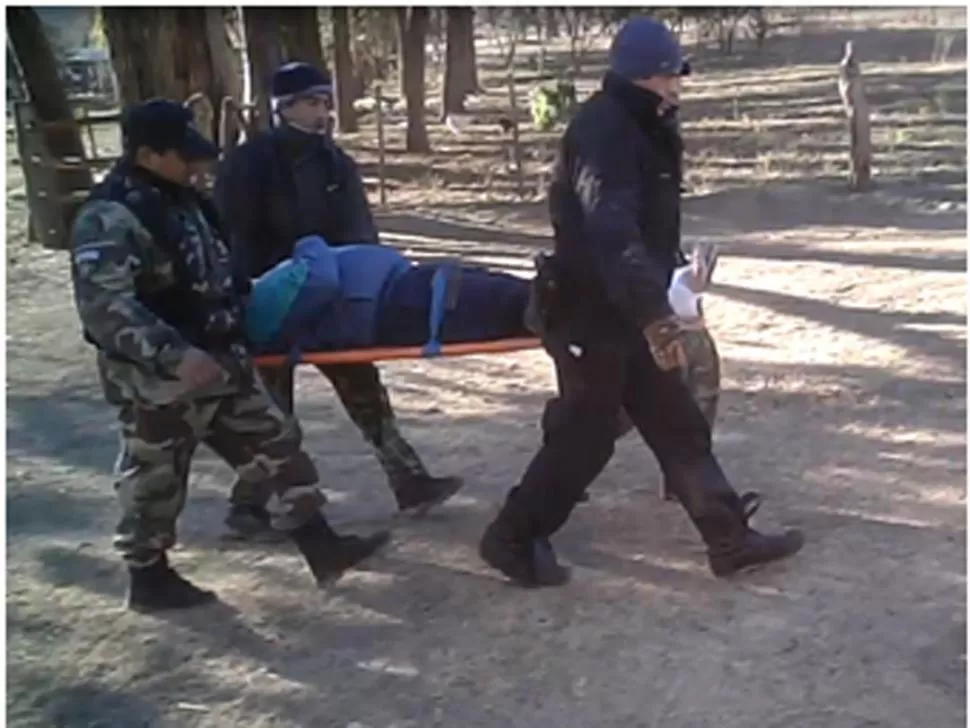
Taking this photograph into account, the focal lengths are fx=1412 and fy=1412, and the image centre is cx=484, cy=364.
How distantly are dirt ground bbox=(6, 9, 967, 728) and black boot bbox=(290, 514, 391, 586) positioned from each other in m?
0.11

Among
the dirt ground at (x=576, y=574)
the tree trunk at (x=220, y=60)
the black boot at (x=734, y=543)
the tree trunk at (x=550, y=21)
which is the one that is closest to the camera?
the dirt ground at (x=576, y=574)

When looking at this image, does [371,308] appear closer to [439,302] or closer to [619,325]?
[439,302]

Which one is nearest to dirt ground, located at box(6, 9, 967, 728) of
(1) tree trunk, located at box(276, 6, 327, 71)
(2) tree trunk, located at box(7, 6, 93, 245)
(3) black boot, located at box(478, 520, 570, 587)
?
(3) black boot, located at box(478, 520, 570, 587)

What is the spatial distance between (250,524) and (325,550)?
0.75m

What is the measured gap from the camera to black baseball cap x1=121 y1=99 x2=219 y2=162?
3809 mm

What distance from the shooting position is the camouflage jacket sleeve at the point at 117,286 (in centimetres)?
372

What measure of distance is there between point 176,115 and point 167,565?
4.50ft

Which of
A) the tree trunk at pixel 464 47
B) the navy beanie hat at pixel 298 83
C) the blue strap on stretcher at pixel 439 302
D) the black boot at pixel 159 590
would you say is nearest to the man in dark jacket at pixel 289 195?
the navy beanie hat at pixel 298 83

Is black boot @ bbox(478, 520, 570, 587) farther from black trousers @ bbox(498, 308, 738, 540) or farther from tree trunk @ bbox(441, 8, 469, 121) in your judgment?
tree trunk @ bbox(441, 8, 469, 121)

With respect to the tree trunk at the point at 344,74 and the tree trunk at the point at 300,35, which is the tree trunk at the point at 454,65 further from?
the tree trunk at the point at 300,35

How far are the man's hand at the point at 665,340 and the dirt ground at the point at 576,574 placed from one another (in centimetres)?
79

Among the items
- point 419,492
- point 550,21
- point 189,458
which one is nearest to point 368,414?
point 419,492

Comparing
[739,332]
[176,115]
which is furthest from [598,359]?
[739,332]

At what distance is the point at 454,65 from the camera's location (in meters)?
23.1
